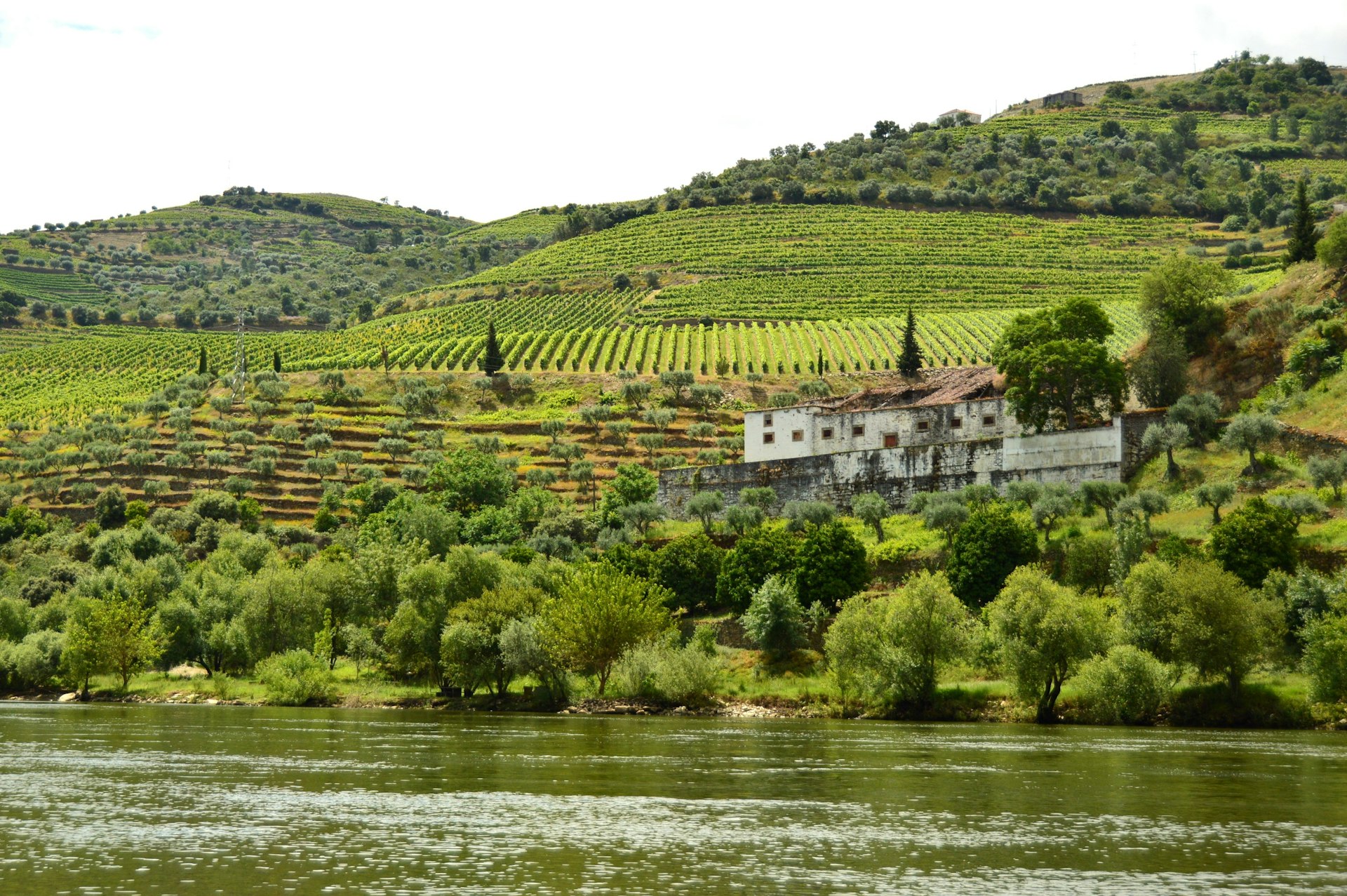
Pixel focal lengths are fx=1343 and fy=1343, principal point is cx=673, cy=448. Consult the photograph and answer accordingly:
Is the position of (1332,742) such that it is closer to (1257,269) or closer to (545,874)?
(545,874)

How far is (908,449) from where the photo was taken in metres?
86.7

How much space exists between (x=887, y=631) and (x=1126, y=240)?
439 ft

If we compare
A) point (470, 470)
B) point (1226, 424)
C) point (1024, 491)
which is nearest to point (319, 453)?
point (470, 470)

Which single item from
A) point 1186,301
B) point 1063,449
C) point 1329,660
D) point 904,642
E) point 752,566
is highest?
point 1186,301

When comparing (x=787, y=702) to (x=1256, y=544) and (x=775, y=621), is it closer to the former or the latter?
(x=775, y=621)

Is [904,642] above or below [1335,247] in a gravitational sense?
below

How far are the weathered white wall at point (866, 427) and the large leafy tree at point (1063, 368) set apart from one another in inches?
107

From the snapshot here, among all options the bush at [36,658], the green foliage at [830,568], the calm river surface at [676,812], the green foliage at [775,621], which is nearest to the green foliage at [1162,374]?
the green foliage at [830,568]

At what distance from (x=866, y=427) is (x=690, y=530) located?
14.4 m

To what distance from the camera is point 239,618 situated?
270ft

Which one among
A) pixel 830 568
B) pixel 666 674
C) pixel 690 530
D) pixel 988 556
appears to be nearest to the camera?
pixel 666 674

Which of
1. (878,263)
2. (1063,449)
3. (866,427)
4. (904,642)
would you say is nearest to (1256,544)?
(904,642)

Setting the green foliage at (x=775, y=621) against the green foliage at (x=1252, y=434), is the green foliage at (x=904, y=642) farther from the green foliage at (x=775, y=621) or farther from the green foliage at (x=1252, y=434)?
the green foliage at (x=1252, y=434)

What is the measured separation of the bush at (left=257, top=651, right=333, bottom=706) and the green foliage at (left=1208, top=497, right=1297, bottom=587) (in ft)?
154
